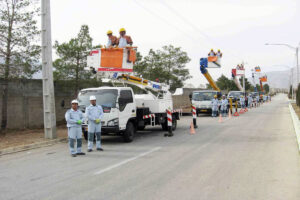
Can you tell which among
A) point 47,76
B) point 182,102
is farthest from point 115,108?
point 182,102

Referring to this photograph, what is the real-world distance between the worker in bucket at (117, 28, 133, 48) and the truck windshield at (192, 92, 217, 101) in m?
13.8

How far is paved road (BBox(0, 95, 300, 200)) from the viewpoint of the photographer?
17.6 feet

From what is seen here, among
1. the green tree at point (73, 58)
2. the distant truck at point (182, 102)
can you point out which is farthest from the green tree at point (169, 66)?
the green tree at point (73, 58)

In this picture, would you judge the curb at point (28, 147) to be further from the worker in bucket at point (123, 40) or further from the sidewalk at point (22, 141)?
the worker in bucket at point (123, 40)

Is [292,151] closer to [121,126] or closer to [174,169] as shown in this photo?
[174,169]

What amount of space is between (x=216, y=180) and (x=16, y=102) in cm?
1194

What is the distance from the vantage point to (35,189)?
571 centimetres

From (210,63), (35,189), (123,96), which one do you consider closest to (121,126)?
(123,96)

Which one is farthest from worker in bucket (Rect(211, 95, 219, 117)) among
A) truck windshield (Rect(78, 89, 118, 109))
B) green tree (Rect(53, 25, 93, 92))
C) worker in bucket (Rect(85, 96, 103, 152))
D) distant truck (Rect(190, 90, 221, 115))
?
worker in bucket (Rect(85, 96, 103, 152))

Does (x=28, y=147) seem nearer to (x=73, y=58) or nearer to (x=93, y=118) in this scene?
(x=93, y=118)

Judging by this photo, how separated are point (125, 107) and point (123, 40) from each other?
2.88m

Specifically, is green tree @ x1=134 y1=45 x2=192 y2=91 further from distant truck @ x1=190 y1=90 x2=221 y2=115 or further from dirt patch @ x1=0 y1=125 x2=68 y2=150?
dirt patch @ x1=0 y1=125 x2=68 y2=150

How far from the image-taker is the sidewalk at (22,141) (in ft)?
34.1

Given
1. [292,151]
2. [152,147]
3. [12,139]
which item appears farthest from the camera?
[12,139]
